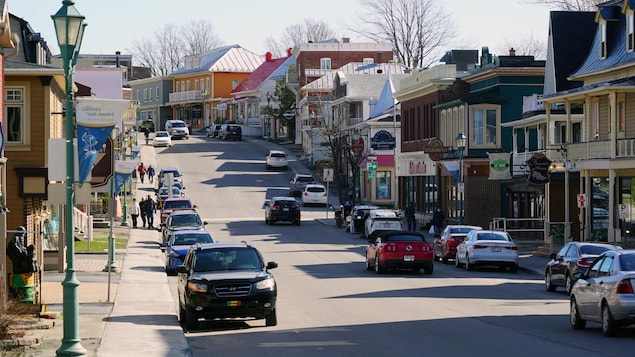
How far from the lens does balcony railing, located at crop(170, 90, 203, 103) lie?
153 metres

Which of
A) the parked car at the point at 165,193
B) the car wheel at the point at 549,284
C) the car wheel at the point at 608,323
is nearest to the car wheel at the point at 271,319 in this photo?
the car wheel at the point at 608,323

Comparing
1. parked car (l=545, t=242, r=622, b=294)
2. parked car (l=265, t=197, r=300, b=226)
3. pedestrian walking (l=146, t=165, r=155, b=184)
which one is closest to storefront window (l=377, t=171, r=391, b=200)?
pedestrian walking (l=146, t=165, r=155, b=184)

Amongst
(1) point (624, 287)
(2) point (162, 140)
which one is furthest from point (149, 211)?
(2) point (162, 140)

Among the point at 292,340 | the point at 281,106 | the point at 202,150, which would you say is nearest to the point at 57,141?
the point at 292,340

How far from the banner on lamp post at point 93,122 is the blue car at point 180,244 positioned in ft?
60.1

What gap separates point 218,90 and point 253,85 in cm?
1139

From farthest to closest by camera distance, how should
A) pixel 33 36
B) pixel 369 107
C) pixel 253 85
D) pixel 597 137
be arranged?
pixel 253 85 < pixel 369 107 < pixel 597 137 < pixel 33 36

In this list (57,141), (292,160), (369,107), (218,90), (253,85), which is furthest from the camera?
(218,90)

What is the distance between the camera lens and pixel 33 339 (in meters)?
20.1

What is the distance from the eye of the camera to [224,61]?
15325 cm

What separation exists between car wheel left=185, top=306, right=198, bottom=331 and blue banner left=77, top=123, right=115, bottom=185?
446 cm

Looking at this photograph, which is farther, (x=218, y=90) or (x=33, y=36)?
(x=218, y=90)

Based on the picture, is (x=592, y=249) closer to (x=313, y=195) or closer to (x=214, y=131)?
(x=313, y=195)

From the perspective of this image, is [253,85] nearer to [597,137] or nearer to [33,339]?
[597,137]
